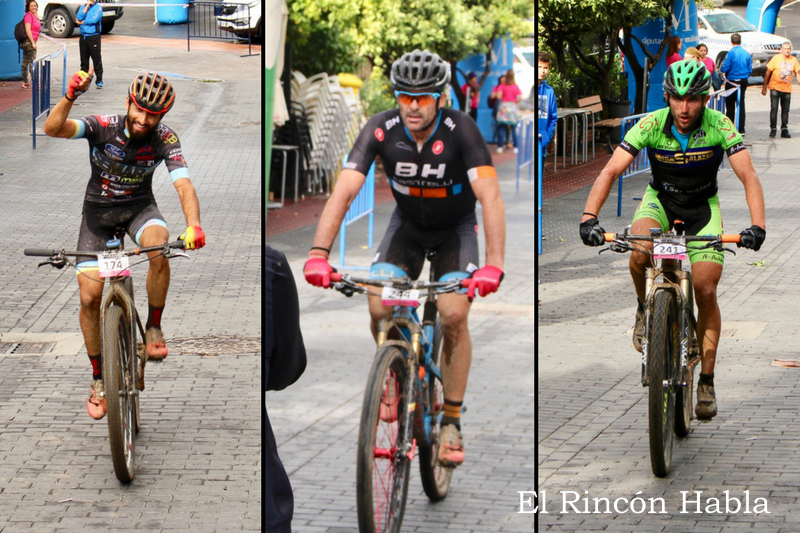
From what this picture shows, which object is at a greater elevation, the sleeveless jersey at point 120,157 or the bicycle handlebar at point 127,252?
the sleeveless jersey at point 120,157

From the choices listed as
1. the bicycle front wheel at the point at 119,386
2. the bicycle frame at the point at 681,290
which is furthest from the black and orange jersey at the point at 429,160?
the bicycle front wheel at the point at 119,386

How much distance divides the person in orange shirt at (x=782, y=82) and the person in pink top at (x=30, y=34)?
12321 millimetres

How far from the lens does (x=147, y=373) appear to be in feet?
26.6

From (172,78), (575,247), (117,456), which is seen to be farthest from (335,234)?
(172,78)

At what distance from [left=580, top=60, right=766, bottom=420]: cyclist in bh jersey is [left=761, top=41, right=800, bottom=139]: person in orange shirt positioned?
518 inches

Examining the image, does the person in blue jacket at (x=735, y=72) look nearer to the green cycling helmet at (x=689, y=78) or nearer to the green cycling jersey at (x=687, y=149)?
the green cycling jersey at (x=687, y=149)

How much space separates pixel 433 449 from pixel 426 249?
33.4 inches

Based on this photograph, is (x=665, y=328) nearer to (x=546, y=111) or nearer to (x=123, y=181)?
(x=123, y=181)

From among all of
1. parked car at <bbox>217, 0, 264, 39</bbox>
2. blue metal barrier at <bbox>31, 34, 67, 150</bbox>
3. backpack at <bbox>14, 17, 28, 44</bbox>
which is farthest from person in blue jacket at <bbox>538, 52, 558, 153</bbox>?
backpack at <bbox>14, 17, 28, 44</bbox>

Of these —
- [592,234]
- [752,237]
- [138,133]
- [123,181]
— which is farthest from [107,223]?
[752,237]

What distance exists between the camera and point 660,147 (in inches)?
249

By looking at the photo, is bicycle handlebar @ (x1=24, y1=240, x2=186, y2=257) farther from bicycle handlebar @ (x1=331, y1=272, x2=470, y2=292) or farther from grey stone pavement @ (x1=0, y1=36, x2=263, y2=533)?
bicycle handlebar @ (x1=331, y1=272, x2=470, y2=292)

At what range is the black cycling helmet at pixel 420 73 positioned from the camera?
12.5 ft

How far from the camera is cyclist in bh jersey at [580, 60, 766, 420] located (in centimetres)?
607
